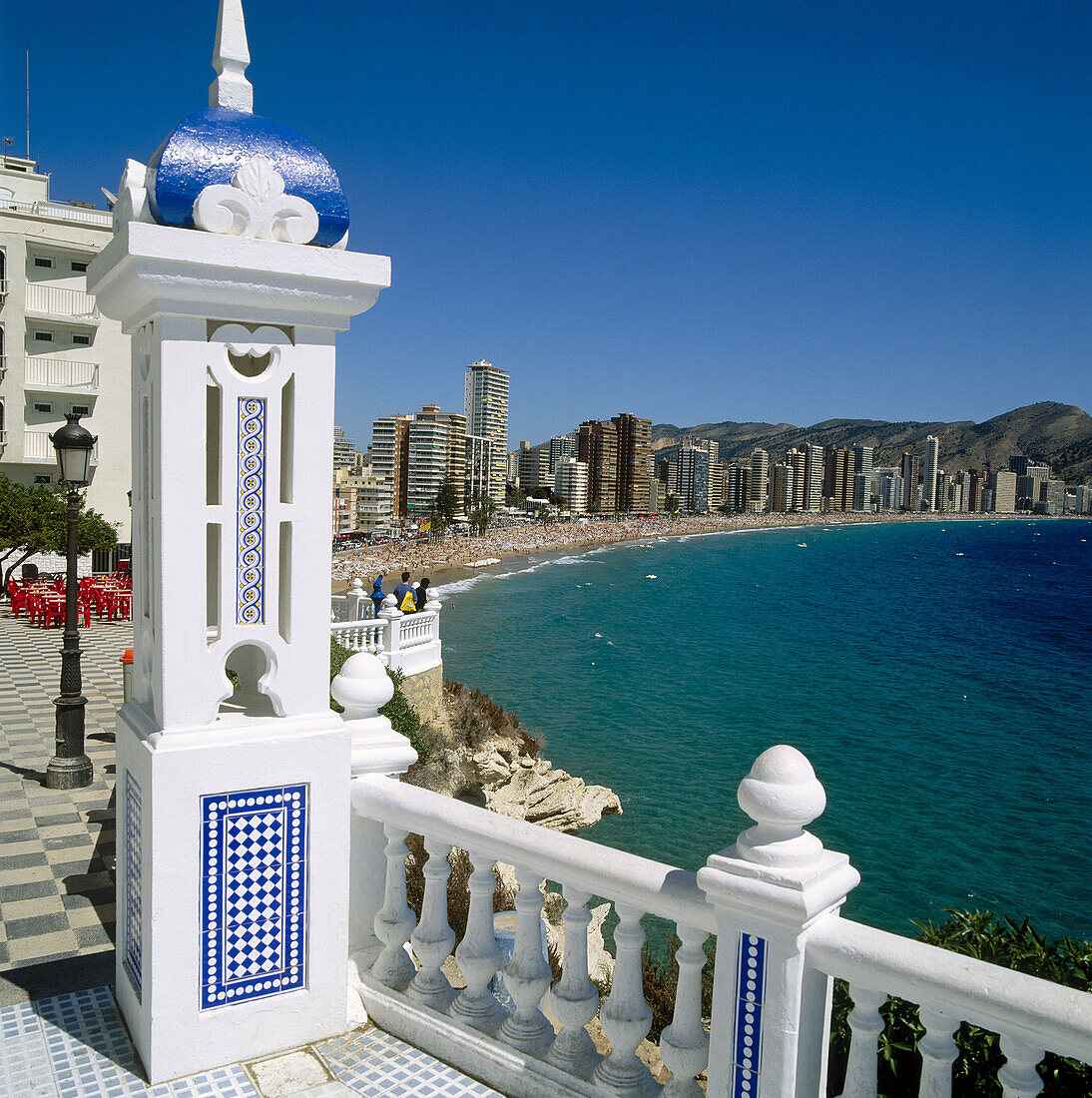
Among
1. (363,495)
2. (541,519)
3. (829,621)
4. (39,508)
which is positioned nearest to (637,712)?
(39,508)

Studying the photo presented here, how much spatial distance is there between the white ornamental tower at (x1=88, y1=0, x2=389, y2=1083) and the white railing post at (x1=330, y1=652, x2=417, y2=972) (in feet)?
0.60

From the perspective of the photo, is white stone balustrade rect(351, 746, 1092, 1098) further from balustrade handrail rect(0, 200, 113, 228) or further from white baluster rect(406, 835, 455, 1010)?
balustrade handrail rect(0, 200, 113, 228)

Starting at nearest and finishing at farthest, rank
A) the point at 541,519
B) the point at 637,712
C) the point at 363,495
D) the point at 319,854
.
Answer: the point at 319,854, the point at 637,712, the point at 363,495, the point at 541,519

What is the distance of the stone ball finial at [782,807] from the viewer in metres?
2.17

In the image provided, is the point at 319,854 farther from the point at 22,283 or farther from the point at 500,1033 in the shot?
the point at 22,283

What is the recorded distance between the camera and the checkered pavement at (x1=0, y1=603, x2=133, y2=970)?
5.01 metres

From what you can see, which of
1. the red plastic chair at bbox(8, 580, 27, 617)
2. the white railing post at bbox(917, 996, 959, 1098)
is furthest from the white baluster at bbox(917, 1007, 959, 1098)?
the red plastic chair at bbox(8, 580, 27, 617)

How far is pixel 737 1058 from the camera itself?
2326 millimetres

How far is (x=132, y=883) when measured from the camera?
3.19m

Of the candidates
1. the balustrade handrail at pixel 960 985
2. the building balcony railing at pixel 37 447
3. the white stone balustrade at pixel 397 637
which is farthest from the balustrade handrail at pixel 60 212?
the balustrade handrail at pixel 960 985

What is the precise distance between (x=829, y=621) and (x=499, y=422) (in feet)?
444

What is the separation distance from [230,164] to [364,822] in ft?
7.51

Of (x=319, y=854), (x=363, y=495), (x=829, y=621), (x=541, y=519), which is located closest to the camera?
(x=319, y=854)

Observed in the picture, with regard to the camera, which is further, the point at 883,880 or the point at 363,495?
the point at 363,495
